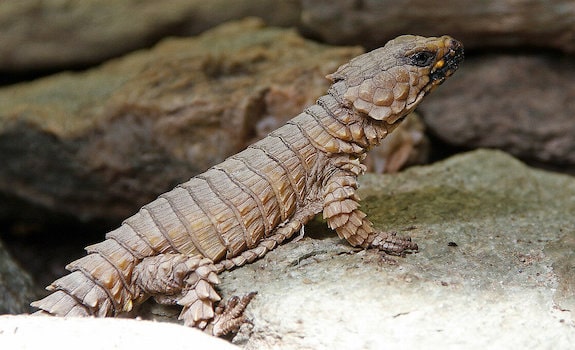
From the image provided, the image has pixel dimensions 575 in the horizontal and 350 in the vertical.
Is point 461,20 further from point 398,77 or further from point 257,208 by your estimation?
point 257,208

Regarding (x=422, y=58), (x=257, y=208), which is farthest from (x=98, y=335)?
(x=422, y=58)

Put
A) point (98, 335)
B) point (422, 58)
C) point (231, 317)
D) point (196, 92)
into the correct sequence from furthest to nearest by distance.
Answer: point (196, 92)
point (422, 58)
point (231, 317)
point (98, 335)

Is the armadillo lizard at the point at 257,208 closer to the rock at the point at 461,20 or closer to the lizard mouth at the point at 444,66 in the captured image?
the lizard mouth at the point at 444,66

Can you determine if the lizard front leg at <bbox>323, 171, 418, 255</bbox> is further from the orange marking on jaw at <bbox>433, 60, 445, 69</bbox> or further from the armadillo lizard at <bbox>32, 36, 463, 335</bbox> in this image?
the orange marking on jaw at <bbox>433, 60, 445, 69</bbox>

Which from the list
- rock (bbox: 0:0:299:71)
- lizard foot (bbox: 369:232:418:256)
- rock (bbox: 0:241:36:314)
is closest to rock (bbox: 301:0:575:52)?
rock (bbox: 0:0:299:71)

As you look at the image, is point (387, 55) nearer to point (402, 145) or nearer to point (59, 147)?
point (402, 145)
